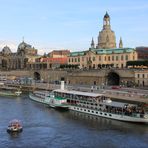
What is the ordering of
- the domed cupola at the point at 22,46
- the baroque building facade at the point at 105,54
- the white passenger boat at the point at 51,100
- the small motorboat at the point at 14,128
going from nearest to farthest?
the small motorboat at the point at 14,128, the white passenger boat at the point at 51,100, the baroque building facade at the point at 105,54, the domed cupola at the point at 22,46

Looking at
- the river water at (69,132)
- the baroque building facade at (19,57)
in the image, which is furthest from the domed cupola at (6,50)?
the river water at (69,132)

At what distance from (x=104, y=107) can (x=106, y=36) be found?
6933cm

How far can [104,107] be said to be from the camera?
48688 mm

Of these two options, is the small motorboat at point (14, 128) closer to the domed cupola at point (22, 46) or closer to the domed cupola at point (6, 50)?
the domed cupola at point (22, 46)

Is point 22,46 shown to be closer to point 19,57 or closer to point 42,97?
point 19,57

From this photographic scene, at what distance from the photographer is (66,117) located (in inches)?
1900

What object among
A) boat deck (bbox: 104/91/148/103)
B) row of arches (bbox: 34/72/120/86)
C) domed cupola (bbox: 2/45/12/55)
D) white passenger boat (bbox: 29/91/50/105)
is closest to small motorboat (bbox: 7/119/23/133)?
white passenger boat (bbox: 29/91/50/105)

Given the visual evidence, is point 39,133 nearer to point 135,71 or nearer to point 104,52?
point 135,71

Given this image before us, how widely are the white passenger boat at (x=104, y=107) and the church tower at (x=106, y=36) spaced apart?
5831 cm

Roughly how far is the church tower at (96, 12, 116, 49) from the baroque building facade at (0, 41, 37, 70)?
43902 mm

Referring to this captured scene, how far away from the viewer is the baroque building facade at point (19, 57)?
15438 centimetres

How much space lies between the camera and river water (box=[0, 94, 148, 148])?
3419 centimetres

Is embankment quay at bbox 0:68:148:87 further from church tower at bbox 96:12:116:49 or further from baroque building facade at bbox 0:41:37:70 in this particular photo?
baroque building facade at bbox 0:41:37:70

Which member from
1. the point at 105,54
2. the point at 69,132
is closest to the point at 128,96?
the point at 69,132
